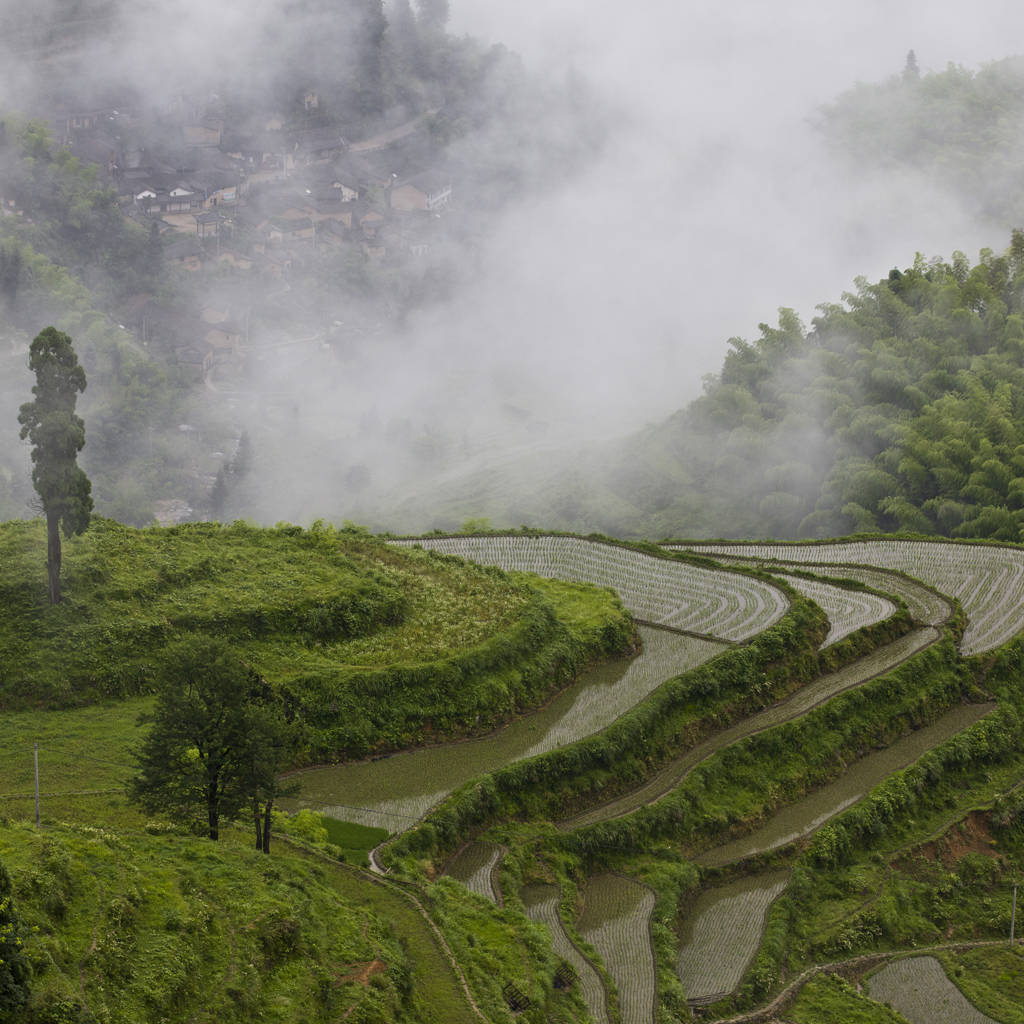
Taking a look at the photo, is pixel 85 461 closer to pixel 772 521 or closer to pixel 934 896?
pixel 772 521

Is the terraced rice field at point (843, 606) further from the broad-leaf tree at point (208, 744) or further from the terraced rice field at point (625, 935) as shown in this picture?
the broad-leaf tree at point (208, 744)

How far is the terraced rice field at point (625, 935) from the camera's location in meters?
20.8

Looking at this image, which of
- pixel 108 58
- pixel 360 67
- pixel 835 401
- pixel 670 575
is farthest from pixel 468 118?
pixel 670 575

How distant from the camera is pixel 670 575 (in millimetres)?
36281

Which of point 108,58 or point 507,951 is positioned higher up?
point 108,58

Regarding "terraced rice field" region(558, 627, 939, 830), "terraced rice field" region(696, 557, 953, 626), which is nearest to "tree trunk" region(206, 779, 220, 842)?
"terraced rice field" region(558, 627, 939, 830)

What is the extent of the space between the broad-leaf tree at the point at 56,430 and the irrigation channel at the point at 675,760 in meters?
7.07

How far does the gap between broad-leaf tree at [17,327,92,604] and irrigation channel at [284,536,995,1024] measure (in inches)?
278

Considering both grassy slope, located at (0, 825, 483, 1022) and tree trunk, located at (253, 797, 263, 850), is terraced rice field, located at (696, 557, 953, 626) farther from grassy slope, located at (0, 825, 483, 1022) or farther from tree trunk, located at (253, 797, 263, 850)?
tree trunk, located at (253, 797, 263, 850)

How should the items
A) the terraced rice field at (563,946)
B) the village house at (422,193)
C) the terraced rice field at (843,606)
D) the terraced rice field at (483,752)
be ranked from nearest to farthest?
the terraced rice field at (563,946) → the terraced rice field at (483,752) → the terraced rice field at (843,606) → the village house at (422,193)

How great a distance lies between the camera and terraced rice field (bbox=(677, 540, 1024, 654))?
3659 centimetres

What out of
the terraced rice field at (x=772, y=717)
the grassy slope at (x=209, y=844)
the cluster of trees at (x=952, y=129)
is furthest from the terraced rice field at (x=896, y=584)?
the cluster of trees at (x=952, y=129)

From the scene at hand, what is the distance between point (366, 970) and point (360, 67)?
109 meters

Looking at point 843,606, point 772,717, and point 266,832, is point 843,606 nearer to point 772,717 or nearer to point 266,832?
point 772,717
